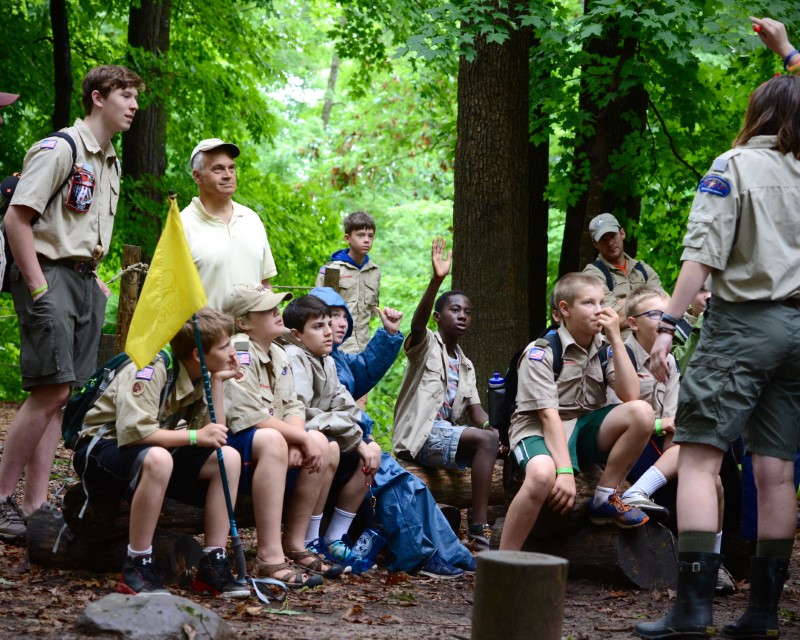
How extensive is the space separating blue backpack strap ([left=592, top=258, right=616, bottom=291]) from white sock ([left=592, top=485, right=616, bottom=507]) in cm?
311

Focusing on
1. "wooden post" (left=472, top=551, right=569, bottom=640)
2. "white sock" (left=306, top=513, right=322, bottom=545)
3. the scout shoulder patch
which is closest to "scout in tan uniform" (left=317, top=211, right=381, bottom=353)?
"white sock" (left=306, top=513, right=322, bottom=545)

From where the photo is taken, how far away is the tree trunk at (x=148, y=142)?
40.2 feet

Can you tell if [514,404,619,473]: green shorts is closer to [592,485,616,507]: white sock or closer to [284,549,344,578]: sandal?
[592,485,616,507]: white sock

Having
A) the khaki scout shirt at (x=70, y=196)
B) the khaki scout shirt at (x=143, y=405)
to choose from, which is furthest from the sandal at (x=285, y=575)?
the khaki scout shirt at (x=70, y=196)

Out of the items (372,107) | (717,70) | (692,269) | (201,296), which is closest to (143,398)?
(201,296)

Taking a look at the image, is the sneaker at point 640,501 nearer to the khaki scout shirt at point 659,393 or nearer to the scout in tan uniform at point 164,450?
the khaki scout shirt at point 659,393

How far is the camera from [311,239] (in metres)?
13.6

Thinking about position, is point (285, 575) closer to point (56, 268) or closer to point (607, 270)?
point (56, 268)

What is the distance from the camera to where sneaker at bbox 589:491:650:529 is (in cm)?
537

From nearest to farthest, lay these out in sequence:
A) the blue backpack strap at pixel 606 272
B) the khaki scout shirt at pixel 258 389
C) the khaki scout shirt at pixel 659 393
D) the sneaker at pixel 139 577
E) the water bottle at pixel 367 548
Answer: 1. the sneaker at pixel 139 577
2. the khaki scout shirt at pixel 258 389
3. the water bottle at pixel 367 548
4. the khaki scout shirt at pixel 659 393
5. the blue backpack strap at pixel 606 272

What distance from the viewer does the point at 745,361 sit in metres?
3.96

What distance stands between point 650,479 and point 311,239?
853cm

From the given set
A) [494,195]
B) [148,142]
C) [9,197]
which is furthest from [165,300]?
[148,142]

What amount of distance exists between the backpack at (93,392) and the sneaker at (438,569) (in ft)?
6.21
